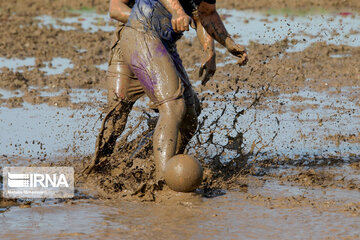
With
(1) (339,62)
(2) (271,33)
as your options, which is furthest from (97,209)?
(2) (271,33)

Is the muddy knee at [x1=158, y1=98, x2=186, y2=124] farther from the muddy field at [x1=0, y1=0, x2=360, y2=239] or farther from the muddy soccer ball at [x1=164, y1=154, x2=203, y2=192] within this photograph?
the muddy field at [x1=0, y1=0, x2=360, y2=239]

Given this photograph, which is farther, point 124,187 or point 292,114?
point 292,114

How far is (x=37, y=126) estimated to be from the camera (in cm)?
853

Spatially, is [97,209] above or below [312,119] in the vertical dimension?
below

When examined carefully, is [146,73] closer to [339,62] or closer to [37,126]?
[37,126]

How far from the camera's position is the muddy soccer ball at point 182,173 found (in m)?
5.25

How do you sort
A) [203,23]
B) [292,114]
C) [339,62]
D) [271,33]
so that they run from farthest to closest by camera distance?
[271,33] → [339,62] → [292,114] → [203,23]

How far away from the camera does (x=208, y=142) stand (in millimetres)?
7324

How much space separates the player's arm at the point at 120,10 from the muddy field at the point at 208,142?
103 centimetres

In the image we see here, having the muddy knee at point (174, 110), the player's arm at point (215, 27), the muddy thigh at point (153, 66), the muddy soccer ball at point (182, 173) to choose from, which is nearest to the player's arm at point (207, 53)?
the player's arm at point (215, 27)

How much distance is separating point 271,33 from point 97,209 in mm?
9737

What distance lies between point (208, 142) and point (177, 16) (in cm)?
221

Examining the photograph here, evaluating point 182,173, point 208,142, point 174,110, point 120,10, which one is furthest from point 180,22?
point 208,142

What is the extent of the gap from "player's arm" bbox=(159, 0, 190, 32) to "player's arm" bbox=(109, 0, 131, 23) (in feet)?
2.09
